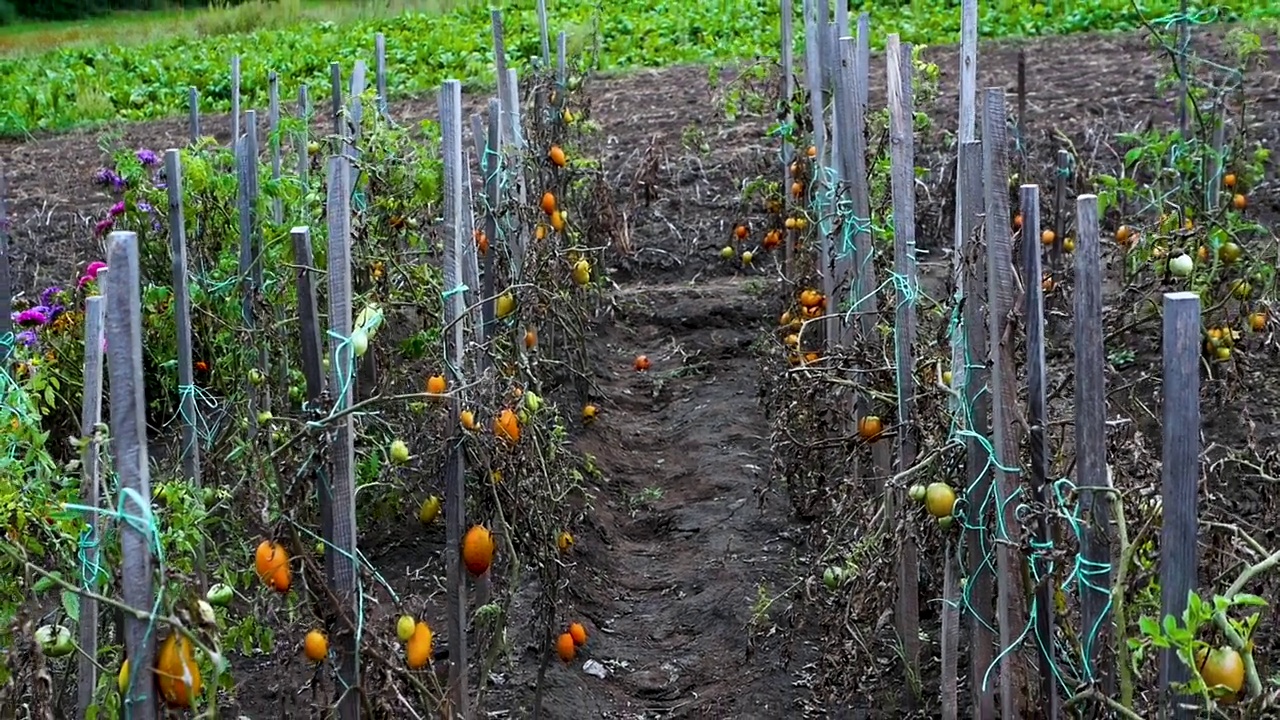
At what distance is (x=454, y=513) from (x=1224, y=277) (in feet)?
10.3

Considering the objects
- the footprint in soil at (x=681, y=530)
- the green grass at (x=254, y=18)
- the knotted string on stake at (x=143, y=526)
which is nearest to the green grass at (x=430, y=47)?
the green grass at (x=254, y=18)

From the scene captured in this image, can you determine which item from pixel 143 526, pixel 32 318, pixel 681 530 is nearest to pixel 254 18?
pixel 32 318

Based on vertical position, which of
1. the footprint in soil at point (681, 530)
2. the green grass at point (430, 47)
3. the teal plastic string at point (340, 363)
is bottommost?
the footprint in soil at point (681, 530)

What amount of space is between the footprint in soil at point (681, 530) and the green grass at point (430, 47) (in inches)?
152

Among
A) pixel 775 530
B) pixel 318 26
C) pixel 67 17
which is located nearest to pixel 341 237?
pixel 775 530

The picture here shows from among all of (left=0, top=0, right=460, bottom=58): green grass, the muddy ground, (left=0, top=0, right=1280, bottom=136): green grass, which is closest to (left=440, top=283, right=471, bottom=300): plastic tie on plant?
the muddy ground

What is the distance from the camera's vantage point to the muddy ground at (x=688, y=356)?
12.6 ft

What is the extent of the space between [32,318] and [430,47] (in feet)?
27.3

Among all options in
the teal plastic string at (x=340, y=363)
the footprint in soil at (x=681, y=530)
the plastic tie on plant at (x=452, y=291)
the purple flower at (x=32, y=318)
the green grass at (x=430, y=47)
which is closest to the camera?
the teal plastic string at (x=340, y=363)

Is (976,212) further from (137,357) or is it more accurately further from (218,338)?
(218,338)

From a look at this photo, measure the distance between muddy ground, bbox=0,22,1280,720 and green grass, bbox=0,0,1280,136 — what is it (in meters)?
0.86

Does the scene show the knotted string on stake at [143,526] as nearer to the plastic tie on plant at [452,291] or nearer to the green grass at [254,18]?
the plastic tie on plant at [452,291]

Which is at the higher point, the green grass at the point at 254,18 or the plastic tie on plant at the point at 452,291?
the green grass at the point at 254,18

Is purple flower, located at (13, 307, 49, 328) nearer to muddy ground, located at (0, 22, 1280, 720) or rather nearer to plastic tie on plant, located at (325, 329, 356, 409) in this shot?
muddy ground, located at (0, 22, 1280, 720)
